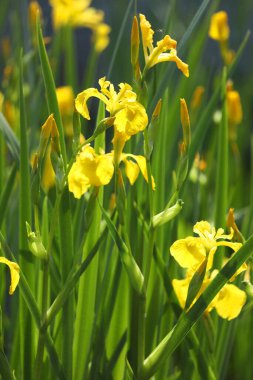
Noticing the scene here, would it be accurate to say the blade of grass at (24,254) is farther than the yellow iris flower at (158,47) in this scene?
Yes

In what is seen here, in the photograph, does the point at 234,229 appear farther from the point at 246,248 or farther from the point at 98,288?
the point at 98,288

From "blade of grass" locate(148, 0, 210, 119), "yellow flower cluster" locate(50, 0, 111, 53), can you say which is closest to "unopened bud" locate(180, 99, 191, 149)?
"blade of grass" locate(148, 0, 210, 119)

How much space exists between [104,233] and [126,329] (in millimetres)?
184

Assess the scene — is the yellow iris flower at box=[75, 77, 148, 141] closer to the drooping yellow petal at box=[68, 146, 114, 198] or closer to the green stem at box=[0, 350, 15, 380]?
the drooping yellow petal at box=[68, 146, 114, 198]

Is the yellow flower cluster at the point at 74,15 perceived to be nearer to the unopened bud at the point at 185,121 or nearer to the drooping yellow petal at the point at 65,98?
the drooping yellow petal at the point at 65,98

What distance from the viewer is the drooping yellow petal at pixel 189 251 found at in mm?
820

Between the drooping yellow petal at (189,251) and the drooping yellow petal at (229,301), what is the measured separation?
102mm

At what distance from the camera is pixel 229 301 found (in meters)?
0.93

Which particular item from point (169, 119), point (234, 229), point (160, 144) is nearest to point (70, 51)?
point (169, 119)

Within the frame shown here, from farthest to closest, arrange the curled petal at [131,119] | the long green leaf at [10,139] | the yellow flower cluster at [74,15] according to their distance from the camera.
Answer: the yellow flower cluster at [74,15] → the long green leaf at [10,139] → the curled petal at [131,119]

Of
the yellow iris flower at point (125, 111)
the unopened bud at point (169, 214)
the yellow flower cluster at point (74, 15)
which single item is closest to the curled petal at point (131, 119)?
the yellow iris flower at point (125, 111)

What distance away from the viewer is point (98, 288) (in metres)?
1.08

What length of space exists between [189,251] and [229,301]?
0.43ft

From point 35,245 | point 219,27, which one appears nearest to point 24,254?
point 35,245
